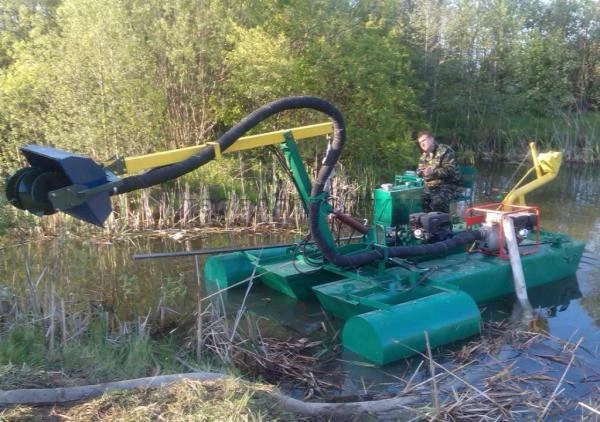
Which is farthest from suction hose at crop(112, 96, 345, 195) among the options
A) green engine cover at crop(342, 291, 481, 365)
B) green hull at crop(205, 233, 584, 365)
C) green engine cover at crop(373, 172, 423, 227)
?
green engine cover at crop(342, 291, 481, 365)

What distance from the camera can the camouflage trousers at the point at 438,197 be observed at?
28.1ft

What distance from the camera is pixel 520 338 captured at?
21.5ft

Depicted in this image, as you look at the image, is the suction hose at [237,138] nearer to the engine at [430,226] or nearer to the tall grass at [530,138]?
the engine at [430,226]

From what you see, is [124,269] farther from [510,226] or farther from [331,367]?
[510,226]

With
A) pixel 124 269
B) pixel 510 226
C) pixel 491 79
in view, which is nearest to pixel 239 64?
pixel 124 269

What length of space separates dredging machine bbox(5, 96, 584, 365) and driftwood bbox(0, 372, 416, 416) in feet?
2.42

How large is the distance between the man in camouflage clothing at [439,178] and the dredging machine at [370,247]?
258 mm

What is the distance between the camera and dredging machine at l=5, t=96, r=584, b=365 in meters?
4.73

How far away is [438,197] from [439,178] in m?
0.29

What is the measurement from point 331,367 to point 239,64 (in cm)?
881

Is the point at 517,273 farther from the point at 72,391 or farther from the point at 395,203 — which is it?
the point at 72,391

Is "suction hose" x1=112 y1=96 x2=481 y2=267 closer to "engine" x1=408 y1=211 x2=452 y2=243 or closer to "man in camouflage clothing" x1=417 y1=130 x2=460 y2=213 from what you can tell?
"engine" x1=408 y1=211 x2=452 y2=243

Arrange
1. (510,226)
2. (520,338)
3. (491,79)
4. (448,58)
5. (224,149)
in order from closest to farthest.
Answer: (224,149)
(520,338)
(510,226)
(448,58)
(491,79)

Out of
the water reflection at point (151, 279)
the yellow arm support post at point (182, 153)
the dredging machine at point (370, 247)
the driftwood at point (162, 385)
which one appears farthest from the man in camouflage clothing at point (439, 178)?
the driftwood at point (162, 385)
